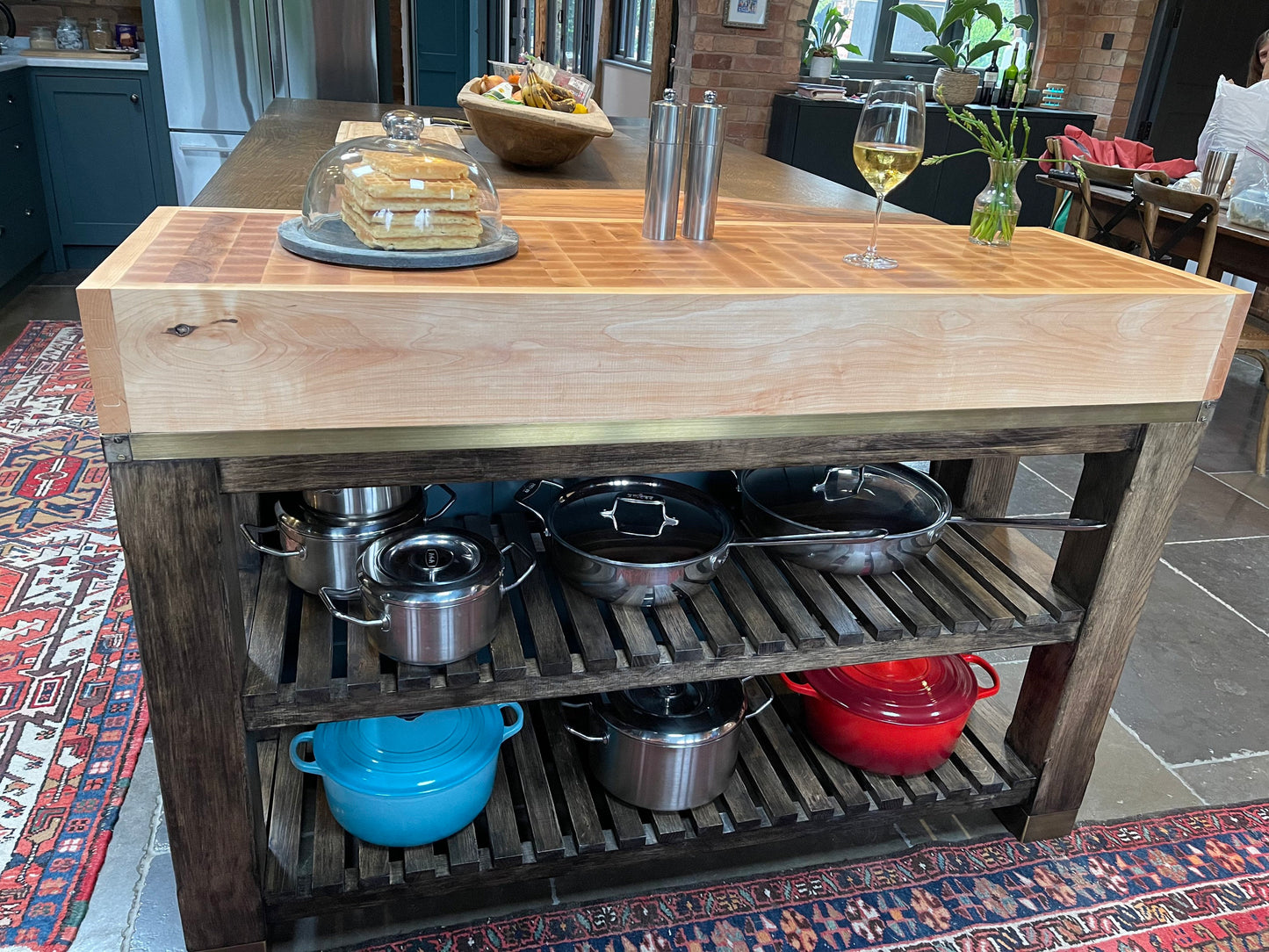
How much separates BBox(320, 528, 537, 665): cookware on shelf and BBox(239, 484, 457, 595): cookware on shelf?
5 centimetres

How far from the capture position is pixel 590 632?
4.58 feet

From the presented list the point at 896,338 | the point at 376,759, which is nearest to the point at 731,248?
the point at 896,338

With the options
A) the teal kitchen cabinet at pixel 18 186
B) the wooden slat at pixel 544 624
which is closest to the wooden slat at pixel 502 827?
the wooden slat at pixel 544 624

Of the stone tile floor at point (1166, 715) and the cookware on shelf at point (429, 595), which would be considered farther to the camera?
the stone tile floor at point (1166, 715)

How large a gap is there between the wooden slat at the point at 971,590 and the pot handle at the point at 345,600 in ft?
3.01

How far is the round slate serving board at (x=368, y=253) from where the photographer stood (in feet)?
3.68

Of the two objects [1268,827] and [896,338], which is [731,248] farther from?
[1268,827]

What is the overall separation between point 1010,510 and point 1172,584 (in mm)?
556

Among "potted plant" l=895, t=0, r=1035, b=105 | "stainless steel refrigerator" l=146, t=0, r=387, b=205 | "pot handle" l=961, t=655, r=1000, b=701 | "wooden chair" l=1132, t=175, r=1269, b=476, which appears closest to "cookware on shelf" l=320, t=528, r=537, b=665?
"pot handle" l=961, t=655, r=1000, b=701

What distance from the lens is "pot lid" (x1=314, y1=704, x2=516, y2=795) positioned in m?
1.42

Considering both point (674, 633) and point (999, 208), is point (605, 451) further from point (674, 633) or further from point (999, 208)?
point (999, 208)

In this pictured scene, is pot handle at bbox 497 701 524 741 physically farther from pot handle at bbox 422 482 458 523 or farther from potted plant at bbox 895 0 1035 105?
potted plant at bbox 895 0 1035 105

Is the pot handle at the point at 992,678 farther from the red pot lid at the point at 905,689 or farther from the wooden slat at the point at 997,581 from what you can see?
the wooden slat at the point at 997,581

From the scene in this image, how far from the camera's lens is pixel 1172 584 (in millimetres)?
2707
